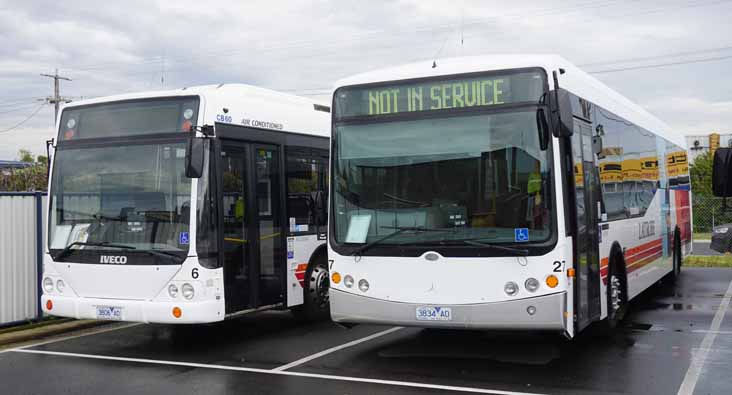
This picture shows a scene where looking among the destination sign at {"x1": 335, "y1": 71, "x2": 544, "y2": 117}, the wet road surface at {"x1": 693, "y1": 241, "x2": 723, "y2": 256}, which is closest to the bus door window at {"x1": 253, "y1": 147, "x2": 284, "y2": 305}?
the destination sign at {"x1": 335, "y1": 71, "x2": 544, "y2": 117}

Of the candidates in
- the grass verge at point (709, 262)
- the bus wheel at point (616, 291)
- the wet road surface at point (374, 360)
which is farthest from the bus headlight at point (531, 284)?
the grass verge at point (709, 262)

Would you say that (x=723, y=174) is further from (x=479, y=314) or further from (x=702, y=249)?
(x=702, y=249)

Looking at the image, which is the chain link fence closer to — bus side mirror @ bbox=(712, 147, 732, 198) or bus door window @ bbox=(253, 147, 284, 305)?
bus door window @ bbox=(253, 147, 284, 305)

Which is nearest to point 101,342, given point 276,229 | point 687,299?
point 276,229

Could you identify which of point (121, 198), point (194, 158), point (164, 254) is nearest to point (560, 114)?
point (194, 158)

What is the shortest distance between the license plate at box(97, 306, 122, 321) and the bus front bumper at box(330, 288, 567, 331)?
112 inches

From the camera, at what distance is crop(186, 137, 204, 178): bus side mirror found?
30.9 feet

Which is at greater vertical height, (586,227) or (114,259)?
(586,227)

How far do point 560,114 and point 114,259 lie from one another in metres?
5.55

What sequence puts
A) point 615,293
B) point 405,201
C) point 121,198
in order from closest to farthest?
1. point 405,201
2. point 121,198
3. point 615,293

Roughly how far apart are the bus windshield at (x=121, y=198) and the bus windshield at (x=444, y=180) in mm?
2036

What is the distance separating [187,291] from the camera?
9.76m

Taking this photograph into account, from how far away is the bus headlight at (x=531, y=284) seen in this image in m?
8.26

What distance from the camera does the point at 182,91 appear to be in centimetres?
1032
